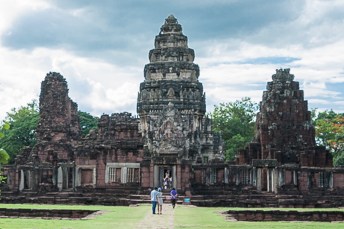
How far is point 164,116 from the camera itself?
45.2 meters

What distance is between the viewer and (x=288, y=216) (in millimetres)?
24875

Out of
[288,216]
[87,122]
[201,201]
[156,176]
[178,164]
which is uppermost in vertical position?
[87,122]

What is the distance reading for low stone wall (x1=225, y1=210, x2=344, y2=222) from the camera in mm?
24891

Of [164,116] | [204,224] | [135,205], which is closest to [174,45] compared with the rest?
[164,116]

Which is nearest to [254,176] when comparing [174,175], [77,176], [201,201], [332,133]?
[174,175]

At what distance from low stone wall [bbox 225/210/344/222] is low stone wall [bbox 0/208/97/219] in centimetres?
607

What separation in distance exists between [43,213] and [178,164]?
14973 millimetres

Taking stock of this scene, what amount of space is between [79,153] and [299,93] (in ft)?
53.2

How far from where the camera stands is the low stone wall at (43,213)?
83.5 ft

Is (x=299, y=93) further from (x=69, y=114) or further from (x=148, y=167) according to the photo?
(x=69, y=114)

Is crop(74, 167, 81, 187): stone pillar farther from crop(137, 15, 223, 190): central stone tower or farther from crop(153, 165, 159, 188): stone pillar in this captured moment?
crop(137, 15, 223, 190): central stone tower

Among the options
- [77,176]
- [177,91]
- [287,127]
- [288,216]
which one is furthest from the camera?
[177,91]

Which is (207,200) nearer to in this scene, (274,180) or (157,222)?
(274,180)

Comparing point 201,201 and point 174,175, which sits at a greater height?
point 174,175
